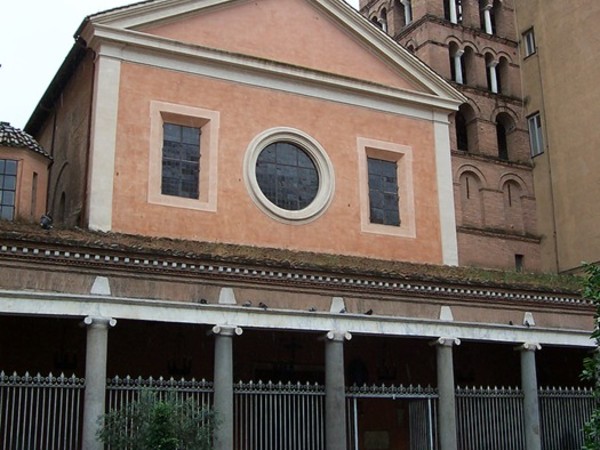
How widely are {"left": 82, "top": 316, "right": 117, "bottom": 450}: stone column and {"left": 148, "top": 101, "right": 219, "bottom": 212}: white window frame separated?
4.11 m

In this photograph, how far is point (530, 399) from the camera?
58.7 feet

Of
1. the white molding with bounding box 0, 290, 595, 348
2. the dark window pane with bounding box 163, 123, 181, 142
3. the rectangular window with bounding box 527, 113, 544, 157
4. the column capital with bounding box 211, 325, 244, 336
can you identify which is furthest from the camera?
the rectangular window with bounding box 527, 113, 544, 157

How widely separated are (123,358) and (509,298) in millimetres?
8215

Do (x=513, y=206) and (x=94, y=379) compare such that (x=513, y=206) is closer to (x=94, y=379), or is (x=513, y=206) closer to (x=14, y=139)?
(x=14, y=139)

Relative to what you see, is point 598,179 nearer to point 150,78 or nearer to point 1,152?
point 150,78

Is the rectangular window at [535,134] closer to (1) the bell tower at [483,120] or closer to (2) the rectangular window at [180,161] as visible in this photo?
(1) the bell tower at [483,120]

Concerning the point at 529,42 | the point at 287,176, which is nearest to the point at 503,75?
the point at 529,42

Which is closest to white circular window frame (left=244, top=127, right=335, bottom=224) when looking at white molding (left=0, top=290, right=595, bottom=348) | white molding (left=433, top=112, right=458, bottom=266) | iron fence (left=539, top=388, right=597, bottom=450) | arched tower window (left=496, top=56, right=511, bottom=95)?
white molding (left=433, top=112, right=458, bottom=266)

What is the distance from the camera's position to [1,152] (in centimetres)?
1769

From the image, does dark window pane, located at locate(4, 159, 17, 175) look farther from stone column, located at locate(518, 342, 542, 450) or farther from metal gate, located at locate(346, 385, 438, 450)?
stone column, located at locate(518, 342, 542, 450)

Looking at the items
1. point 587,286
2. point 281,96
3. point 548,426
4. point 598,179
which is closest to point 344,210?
point 281,96

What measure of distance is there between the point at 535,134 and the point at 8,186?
17.9 metres

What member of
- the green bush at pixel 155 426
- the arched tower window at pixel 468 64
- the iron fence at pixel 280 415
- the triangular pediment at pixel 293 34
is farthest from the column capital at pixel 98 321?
the arched tower window at pixel 468 64

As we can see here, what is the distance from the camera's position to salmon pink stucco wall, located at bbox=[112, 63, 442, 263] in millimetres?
17625
